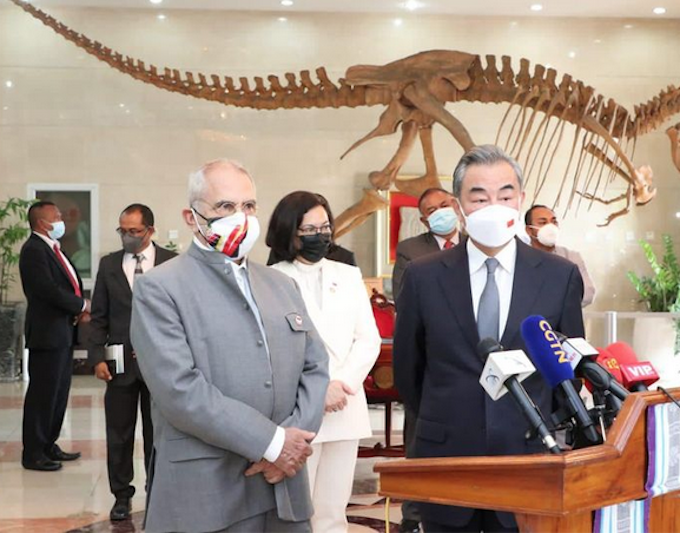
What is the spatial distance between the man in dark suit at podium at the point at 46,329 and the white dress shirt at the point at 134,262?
1.42m

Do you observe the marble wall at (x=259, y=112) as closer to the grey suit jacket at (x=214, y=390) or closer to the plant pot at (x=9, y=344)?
the plant pot at (x=9, y=344)

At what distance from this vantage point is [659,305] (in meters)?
13.0

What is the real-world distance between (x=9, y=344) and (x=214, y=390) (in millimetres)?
10328

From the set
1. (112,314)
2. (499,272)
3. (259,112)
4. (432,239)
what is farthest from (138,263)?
(259,112)

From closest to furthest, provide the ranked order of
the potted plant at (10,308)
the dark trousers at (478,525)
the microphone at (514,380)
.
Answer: the microphone at (514,380)
the dark trousers at (478,525)
the potted plant at (10,308)

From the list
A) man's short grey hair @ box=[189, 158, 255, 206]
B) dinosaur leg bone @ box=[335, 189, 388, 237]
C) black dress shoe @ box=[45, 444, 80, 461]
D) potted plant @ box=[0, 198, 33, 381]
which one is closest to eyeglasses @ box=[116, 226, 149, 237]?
black dress shoe @ box=[45, 444, 80, 461]

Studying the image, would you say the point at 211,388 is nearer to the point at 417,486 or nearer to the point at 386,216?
the point at 417,486

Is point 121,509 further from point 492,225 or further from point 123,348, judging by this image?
point 492,225

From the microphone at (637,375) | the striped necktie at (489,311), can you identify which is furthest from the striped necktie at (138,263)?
the microphone at (637,375)

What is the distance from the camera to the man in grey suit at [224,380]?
280cm

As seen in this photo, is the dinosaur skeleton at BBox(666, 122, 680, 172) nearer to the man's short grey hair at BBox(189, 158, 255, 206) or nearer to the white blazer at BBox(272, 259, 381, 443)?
the white blazer at BBox(272, 259, 381, 443)

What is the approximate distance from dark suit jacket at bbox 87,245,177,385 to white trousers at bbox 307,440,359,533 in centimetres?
179

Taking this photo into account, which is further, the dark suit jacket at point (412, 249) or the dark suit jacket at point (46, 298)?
the dark suit jacket at point (46, 298)

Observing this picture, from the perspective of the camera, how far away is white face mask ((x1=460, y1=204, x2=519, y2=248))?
2.87 meters
